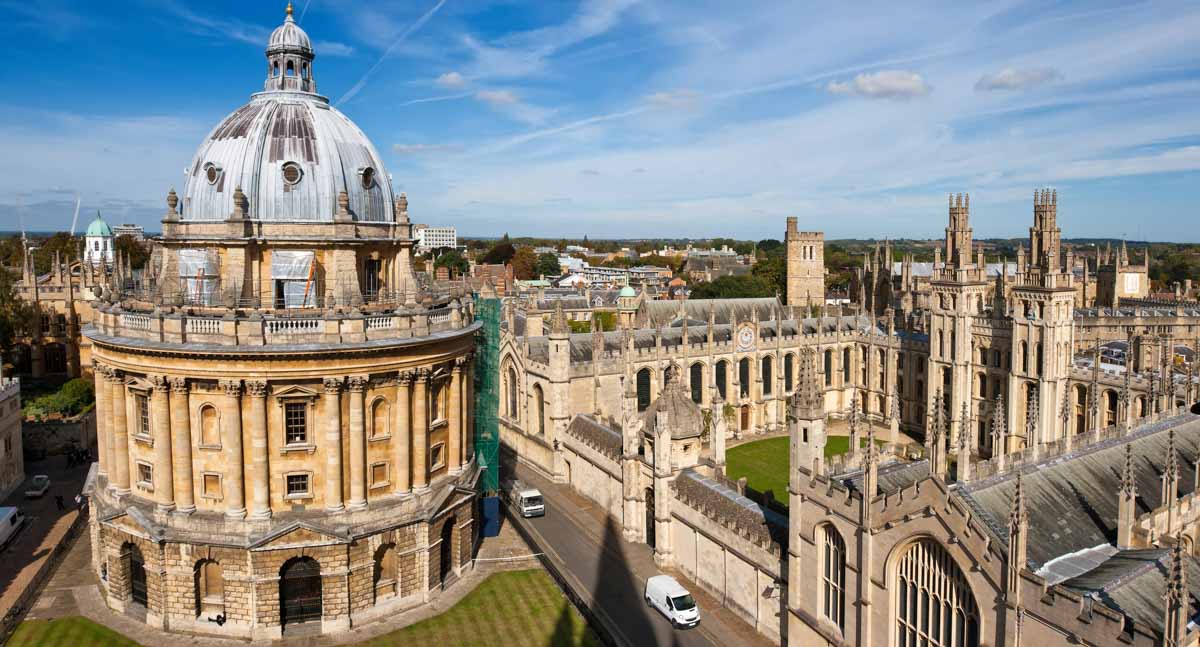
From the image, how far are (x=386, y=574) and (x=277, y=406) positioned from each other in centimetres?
718

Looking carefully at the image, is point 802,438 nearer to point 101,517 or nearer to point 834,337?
point 101,517

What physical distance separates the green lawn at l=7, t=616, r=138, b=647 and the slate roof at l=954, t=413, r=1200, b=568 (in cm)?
2657

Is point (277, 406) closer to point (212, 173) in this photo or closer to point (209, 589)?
point (209, 589)

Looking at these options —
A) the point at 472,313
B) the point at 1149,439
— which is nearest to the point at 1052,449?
the point at 1149,439

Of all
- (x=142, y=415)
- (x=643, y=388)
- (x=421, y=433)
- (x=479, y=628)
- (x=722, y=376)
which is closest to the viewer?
(x=479, y=628)

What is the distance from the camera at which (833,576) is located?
21828 millimetres

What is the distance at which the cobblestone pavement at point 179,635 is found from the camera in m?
26.2

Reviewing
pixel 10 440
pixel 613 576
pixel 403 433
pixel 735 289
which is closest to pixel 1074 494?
pixel 613 576

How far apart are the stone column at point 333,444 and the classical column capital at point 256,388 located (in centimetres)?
192

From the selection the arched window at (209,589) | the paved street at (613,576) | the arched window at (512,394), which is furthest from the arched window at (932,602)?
the arched window at (512,394)

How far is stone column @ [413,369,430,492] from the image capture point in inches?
1118

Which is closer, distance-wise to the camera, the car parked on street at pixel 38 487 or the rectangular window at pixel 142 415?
the rectangular window at pixel 142 415

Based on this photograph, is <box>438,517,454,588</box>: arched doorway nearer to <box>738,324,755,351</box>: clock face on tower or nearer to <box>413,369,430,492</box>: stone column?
<box>413,369,430,492</box>: stone column

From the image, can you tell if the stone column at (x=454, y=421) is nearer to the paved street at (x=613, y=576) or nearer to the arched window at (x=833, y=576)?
the paved street at (x=613, y=576)
